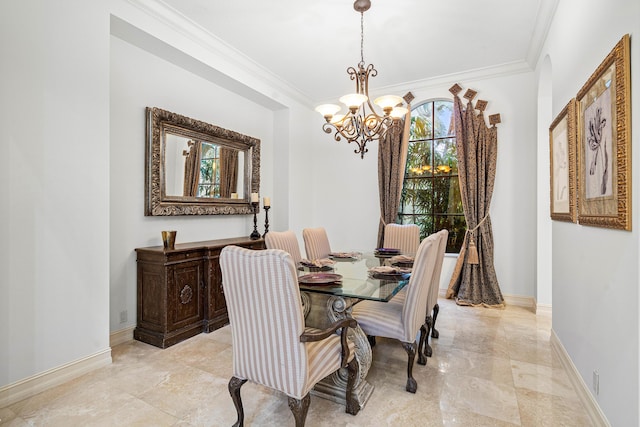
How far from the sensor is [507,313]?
12.6 ft

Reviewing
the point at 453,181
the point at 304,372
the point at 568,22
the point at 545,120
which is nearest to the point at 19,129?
the point at 304,372

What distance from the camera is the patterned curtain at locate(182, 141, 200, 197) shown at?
3596mm

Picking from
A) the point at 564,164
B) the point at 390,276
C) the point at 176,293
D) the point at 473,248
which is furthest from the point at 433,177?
the point at 176,293

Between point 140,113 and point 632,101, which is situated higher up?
point 140,113

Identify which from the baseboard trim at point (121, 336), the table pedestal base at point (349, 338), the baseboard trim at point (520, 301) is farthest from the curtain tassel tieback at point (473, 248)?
the baseboard trim at point (121, 336)

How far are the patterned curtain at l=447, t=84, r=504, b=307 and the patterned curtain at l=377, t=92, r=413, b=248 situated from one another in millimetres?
732

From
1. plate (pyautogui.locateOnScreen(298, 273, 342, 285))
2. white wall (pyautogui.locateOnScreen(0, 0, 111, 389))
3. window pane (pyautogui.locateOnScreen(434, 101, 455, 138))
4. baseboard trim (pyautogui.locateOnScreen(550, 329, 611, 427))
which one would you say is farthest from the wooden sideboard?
window pane (pyautogui.locateOnScreen(434, 101, 455, 138))

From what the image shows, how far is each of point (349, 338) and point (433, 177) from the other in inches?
131

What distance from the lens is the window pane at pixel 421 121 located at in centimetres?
478

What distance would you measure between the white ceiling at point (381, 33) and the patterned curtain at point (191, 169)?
1.22m

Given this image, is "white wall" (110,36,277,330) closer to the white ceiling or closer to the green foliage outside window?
the green foliage outside window

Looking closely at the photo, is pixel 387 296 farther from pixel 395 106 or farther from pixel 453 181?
pixel 453 181

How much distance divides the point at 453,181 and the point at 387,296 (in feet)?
10.6

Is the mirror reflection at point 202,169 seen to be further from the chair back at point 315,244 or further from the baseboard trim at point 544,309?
the baseboard trim at point 544,309
